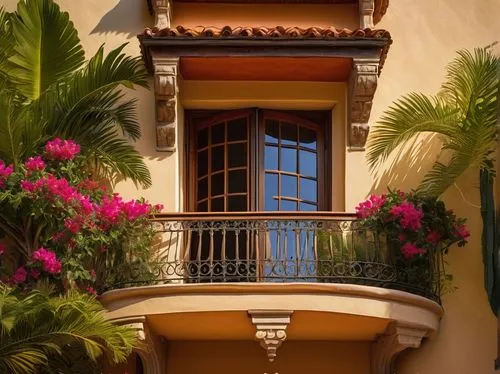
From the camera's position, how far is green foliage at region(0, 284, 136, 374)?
14602 mm

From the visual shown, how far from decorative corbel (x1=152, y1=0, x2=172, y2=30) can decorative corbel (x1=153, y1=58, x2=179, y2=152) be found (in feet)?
2.69

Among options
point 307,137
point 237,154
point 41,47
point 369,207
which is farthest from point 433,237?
point 41,47

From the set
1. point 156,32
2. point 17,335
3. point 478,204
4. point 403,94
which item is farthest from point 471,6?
point 17,335

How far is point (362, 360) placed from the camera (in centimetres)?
1658

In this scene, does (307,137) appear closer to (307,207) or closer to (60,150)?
(307,207)

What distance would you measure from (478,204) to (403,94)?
1771 millimetres

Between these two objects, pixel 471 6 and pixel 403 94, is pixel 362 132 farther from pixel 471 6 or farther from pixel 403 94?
pixel 471 6

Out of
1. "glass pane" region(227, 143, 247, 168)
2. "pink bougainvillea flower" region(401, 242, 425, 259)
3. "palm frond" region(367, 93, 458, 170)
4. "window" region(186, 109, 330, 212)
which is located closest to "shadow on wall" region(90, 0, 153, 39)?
"window" region(186, 109, 330, 212)

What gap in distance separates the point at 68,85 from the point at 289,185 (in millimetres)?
3148

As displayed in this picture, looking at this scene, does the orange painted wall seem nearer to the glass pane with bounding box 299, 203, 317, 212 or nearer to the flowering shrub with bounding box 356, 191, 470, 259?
the flowering shrub with bounding box 356, 191, 470, 259

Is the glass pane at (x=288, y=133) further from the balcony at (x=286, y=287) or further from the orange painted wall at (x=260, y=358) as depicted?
the orange painted wall at (x=260, y=358)

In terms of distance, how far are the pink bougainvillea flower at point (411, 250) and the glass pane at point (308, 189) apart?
5.96ft

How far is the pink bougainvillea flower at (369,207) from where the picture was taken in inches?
631

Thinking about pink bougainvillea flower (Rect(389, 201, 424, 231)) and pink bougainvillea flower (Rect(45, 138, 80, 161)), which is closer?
pink bougainvillea flower (Rect(389, 201, 424, 231))
